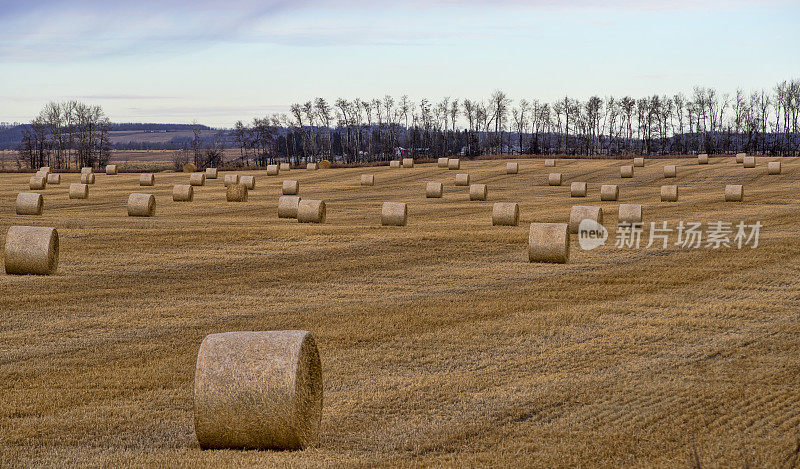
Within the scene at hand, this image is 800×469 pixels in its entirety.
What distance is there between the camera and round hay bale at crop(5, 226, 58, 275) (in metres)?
19.1

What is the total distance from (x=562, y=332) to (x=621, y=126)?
136 metres

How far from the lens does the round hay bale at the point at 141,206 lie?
32.9 meters

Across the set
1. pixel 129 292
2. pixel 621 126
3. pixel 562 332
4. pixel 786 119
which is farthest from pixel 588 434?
pixel 621 126

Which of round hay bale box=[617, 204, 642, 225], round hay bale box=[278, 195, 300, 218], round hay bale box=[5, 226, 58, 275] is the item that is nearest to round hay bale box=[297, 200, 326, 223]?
round hay bale box=[278, 195, 300, 218]

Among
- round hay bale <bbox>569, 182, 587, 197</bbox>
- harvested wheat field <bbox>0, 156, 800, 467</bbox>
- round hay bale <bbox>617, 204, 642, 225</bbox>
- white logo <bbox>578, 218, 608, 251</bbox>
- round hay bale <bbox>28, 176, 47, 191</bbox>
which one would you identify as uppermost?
round hay bale <bbox>28, 176, 47, 191</bbox>

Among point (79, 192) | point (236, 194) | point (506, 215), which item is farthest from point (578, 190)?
point (79, 192)

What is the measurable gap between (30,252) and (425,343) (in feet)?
34.2

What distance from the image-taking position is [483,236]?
2628 cm

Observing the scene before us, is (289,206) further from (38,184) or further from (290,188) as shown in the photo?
(38,184)

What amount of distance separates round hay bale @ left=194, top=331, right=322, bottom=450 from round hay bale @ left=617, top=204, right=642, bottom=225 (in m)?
23.6

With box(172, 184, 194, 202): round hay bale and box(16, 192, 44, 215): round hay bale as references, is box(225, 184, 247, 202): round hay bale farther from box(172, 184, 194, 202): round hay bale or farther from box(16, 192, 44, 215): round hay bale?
box(16, 192, 44, 215): round hay bale

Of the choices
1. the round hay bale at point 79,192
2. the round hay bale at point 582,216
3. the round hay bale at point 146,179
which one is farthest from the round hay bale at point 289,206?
the round hay bale at point 146,179

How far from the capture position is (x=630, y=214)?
3028 cm

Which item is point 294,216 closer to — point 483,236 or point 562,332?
point 483,236
